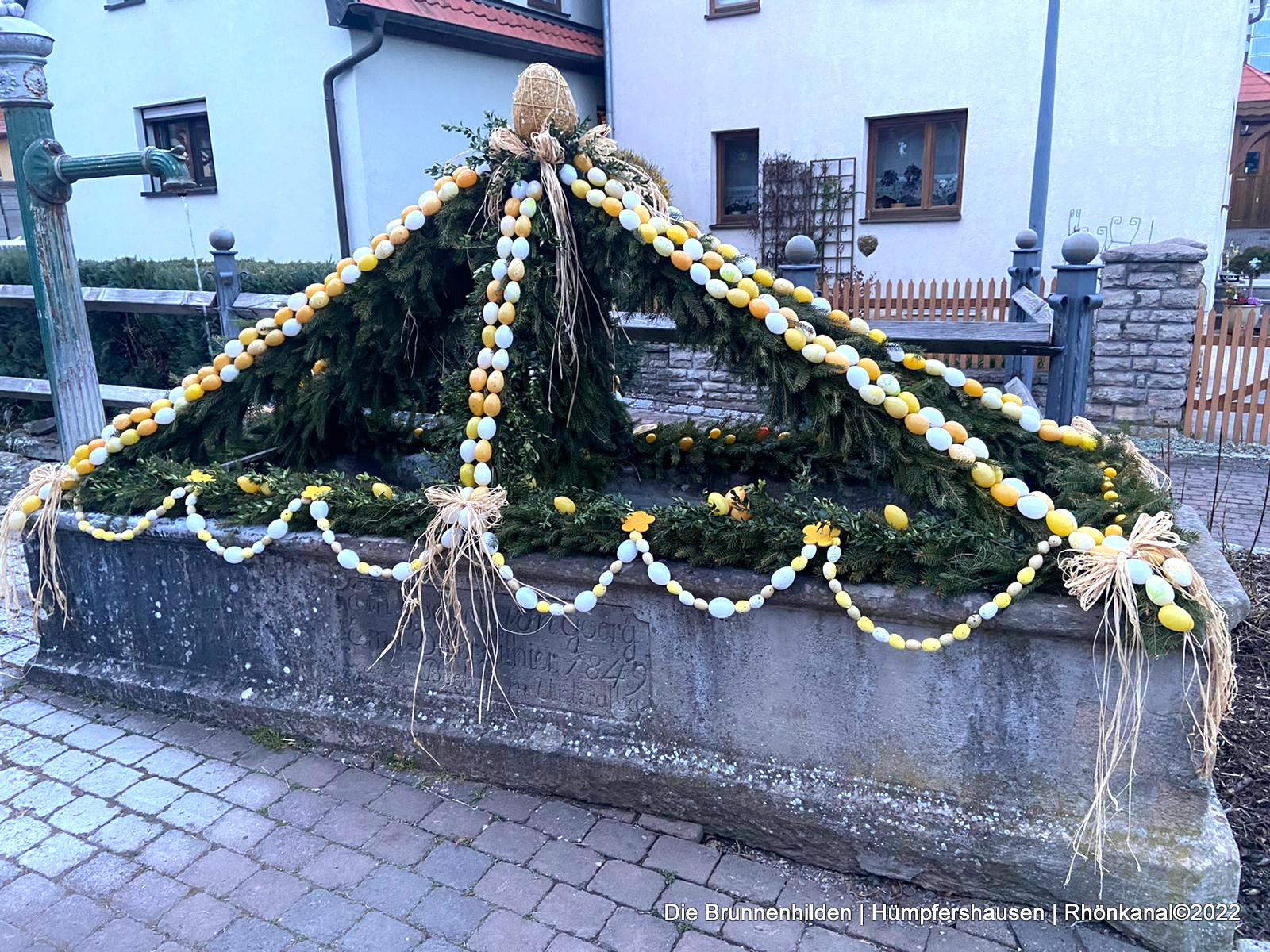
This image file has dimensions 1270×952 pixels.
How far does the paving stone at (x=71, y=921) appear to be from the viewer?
2414 mm

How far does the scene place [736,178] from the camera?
42.4ft

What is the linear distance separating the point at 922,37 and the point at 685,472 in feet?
31.8

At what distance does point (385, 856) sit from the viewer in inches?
106

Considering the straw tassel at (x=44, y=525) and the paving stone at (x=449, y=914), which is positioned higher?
the straw tassel at (x=44, y=525)

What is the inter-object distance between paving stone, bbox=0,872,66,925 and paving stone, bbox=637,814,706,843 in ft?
5.50

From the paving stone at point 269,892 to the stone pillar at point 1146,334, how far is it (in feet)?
24.7

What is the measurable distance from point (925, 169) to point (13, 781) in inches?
452

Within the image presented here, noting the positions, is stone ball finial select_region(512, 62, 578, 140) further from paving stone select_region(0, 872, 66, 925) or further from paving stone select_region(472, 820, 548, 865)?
paving stone select_region(0, 872, 66, 925)

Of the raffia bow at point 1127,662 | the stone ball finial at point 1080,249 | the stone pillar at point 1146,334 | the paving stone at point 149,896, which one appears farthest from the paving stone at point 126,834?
the stone pillar at point 1146,334

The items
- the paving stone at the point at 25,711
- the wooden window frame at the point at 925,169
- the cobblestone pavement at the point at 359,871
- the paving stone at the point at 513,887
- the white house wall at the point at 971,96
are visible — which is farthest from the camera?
the wooden window frame at the point at 925,169

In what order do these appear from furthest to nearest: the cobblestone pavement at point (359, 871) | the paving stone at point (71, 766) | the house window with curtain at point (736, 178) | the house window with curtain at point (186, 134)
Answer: the house window with curtain at point (736, 178)
the house window with curtain at point (186, 134)
the paving stone at point (71, 766)
the cobblestone pavement at point (359, 871)

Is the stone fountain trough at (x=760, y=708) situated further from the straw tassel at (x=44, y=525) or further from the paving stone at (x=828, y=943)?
the paving stone at (x=828, y=943)

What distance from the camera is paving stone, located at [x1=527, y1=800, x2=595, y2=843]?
9.07ft

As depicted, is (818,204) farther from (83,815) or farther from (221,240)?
(83,815)
